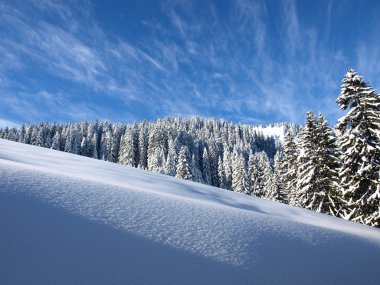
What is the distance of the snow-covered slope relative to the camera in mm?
3646

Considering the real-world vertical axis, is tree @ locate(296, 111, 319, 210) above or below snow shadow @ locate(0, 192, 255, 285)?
above

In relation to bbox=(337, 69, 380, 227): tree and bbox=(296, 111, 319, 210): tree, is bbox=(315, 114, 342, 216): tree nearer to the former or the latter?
bbox=(296, 111, 319, 210): tree

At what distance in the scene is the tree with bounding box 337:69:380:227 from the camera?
706 inches

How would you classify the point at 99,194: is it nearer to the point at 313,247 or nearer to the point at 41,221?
the point at 41,221

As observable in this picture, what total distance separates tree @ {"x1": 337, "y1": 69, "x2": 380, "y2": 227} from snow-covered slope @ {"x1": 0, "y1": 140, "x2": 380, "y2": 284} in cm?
1261

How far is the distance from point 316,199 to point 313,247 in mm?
20680

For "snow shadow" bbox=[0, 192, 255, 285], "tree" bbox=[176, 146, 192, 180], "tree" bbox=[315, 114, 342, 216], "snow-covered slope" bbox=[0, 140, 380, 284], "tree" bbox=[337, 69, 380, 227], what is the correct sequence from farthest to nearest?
1. "tree" bbox=[176, 146, 192, 180]
2. "tree" bbox=[315, 114, 342, 216]
3. "tree" bbox=[337, 69, 380, 227]
4. "snow-covered slope" bbox=[0, 140, 380, 284]
5. "snow shadow" bbox=[0, 192, 255, 285]

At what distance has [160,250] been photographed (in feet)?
14.5

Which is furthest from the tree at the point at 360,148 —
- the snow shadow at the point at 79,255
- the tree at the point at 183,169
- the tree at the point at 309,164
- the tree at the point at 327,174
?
the tree at the point at 183,169

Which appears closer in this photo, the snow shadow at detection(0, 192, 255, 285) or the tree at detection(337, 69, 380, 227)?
the snow shadow at detection(0, 192, 255, 285)

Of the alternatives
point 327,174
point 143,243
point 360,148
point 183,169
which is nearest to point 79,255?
point 143,243

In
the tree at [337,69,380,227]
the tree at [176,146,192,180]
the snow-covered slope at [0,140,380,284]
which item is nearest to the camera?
the snow-covered slope at [0,140,380,284]

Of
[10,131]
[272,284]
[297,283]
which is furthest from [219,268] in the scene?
[10,131]

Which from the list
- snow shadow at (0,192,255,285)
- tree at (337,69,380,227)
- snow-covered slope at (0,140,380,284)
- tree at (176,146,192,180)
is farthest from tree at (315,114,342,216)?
tree at (176,146,192,180)
